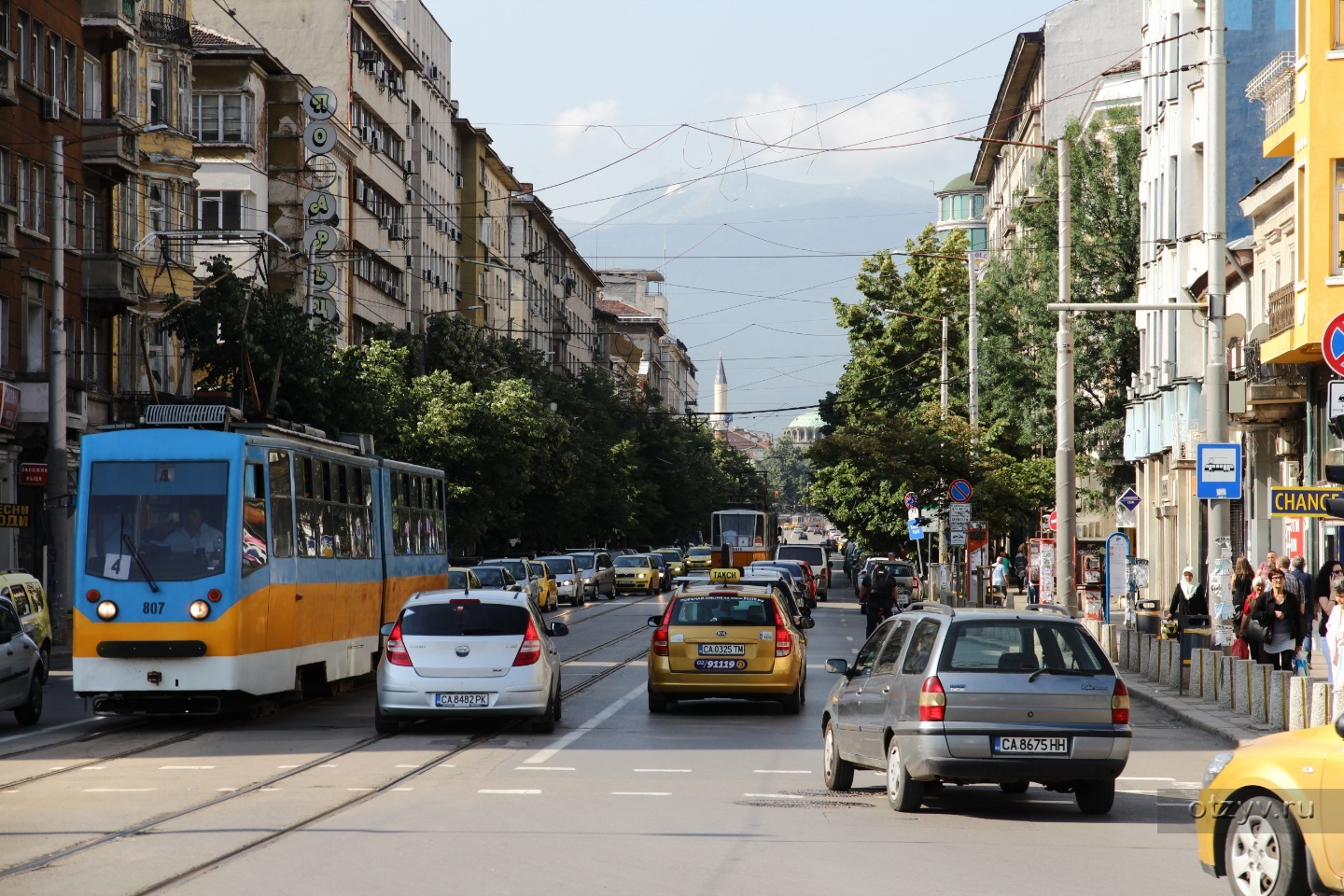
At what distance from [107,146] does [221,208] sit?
15.3 meters

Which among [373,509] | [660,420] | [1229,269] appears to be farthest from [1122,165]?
[660,420]

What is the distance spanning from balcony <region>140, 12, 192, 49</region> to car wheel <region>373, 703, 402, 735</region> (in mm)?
34256

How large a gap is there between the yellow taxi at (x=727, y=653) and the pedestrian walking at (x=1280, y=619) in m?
5.79

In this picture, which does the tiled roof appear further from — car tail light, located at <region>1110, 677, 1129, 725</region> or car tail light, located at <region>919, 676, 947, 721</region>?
car tail light, located at <region>1110, 677, 1129, 725</region>

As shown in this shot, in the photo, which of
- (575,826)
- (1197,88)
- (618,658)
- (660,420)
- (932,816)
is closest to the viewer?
(575,826)

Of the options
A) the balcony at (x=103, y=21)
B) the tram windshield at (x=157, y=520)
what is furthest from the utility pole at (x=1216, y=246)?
the balcony at (x=103, y=21)

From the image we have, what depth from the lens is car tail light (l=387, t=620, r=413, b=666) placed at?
766 inches

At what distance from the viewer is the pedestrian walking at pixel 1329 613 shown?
68.1ft

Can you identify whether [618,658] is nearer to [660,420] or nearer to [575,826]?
[575,826]

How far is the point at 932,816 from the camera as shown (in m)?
13.5

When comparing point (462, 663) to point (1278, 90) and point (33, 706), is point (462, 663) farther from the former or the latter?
point (1278, 90)

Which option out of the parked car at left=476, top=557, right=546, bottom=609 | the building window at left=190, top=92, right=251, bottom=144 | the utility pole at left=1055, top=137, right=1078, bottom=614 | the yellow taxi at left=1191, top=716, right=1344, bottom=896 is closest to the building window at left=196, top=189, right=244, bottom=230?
the building window at left=190, top=92, right=251, bottom=144

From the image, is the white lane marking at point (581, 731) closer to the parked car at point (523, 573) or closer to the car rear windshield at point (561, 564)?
the parked car at point (523, 573)

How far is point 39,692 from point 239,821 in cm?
974
